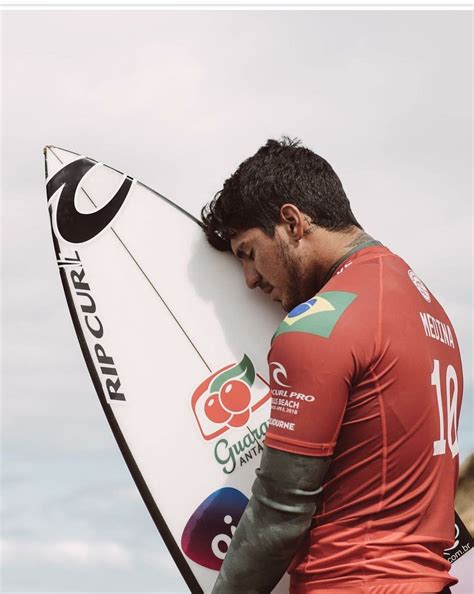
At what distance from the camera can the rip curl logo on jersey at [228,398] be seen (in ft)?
10.9

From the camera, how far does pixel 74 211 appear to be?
3.63 metres

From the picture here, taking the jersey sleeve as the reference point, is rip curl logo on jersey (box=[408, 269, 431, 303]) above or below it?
above

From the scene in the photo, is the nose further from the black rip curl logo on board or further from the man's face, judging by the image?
the black rip curl logo on board

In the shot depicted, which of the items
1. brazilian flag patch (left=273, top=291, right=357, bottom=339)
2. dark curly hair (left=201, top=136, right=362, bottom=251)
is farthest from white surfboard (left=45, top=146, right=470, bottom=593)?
brazilian flag patch (left=273, top=291, right=357, bottom=339)

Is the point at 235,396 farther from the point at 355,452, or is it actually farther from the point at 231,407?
the point at 355,452

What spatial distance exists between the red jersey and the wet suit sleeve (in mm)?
50

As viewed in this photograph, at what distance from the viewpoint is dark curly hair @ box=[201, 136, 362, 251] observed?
2.61 m

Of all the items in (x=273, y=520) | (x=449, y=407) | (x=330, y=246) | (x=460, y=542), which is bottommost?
(x=460, y=542)

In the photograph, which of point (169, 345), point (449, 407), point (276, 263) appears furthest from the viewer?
point (169, 345)

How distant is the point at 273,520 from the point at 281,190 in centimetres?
110

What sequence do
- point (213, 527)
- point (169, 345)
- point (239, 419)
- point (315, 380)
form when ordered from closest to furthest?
point (315, 380) < point (213, 527) < point (239, 419) < point (169, 345)

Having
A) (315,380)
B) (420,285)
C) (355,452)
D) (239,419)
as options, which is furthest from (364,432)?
(239,419)

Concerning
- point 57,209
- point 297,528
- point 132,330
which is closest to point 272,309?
point 132,330

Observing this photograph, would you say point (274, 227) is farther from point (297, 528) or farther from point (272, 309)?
point (297, 528)
